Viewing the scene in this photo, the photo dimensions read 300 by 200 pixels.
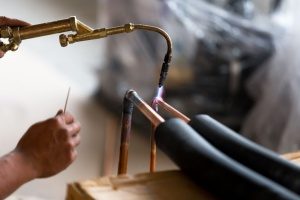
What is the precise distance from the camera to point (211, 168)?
0.69 m

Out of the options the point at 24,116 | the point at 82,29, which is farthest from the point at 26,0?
the point at 82,29

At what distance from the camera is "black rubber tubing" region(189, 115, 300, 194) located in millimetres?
694

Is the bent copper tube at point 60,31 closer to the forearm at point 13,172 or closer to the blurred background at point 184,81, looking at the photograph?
the forearm at point 13,172

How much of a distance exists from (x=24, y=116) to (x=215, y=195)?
6.11ft

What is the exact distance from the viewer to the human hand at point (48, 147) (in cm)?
82

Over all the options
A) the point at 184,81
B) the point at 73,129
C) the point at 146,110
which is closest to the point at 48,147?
the point at 73,129

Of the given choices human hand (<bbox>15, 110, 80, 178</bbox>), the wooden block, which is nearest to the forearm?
human hand (<bbox>15, 110, 80, 178</bbox>)

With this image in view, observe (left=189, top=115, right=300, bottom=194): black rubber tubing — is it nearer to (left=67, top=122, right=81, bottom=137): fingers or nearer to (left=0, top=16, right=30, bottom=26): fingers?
(left=67, top=122, right=81, bottom=137): fingers

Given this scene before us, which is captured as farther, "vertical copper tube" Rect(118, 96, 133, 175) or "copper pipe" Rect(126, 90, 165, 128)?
"vertical copper tube" Rect(118, 96, 133, 175)

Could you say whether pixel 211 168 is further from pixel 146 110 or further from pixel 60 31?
pixel 60 31

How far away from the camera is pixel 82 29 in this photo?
0.87m

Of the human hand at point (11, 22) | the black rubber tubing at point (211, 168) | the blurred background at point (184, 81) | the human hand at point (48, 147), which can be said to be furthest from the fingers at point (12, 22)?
Result: the blurred background at point (184, 81)

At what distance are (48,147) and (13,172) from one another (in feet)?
0.23

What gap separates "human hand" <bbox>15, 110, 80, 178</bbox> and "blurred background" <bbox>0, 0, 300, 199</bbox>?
1088mm
